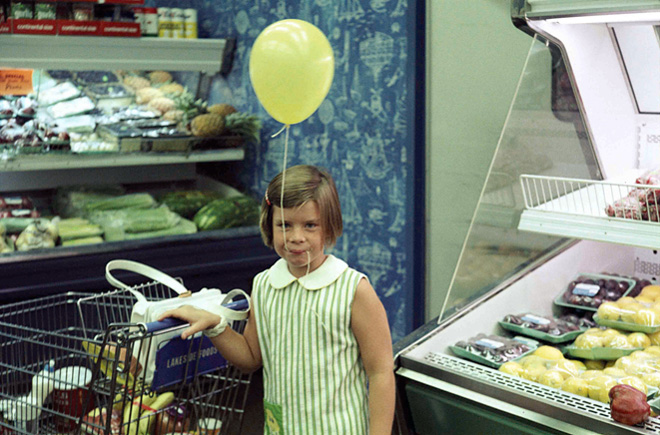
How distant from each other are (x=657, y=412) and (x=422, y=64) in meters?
2.12

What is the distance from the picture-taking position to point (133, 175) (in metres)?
4.34

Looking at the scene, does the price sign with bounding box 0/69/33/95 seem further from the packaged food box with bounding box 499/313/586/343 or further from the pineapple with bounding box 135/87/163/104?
the packaged food box with bounding box 499/313/586/343

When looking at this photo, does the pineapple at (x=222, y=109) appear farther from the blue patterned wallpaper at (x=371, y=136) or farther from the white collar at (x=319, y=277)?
the white collar at (x=319, y=277)

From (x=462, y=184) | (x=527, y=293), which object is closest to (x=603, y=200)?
(x=527, y=293)

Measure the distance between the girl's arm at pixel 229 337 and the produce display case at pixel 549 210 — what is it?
19.1 inches

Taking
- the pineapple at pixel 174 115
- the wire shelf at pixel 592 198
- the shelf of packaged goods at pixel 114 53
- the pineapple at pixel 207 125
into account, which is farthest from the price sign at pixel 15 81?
the wire shelf at pixel 592 198

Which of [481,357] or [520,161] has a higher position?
[520,161]

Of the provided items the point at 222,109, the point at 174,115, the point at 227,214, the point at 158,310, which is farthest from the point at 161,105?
the point at 158,310

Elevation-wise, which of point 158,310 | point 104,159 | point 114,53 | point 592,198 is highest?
point 114,53

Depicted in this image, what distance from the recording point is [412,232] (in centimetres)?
362

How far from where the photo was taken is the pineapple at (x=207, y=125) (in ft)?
13.6

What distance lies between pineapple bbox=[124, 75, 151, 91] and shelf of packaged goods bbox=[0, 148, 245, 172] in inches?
20.5

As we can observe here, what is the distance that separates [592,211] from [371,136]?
65.4 inches

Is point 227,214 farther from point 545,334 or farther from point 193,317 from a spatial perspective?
point 193,317
